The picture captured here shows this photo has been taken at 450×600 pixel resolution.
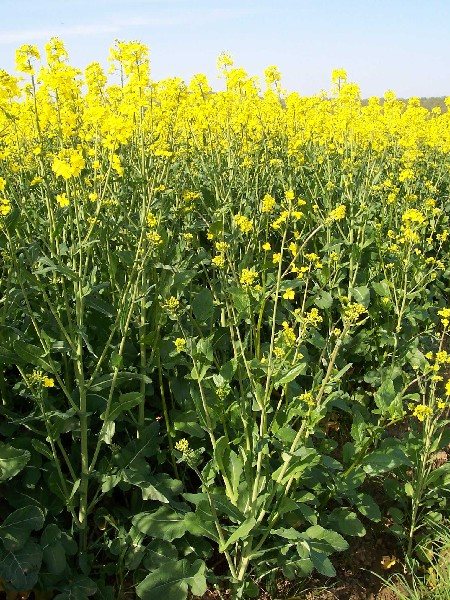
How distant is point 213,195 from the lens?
4.41 m

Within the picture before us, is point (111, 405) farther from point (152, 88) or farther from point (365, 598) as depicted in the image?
point (152, 88)

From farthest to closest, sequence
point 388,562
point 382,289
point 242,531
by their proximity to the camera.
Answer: point 382,289, point 388,562, point 242,531

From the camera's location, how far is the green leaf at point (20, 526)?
6.75 ft

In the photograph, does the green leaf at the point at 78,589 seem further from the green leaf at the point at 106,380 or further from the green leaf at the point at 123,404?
the green leaf at the point at 106,380

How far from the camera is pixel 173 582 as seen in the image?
6.95 ft

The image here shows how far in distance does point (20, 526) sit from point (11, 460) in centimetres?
25

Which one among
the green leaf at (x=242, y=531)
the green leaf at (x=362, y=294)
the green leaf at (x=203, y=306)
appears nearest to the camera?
the green leaf at (x=242, y=531)

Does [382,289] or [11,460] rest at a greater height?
[382,289]

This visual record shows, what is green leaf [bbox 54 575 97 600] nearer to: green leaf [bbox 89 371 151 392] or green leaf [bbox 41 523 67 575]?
green leaf [bbox 41 523 67 575]

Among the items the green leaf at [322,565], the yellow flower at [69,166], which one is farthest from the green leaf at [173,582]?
the yellow flower at [69,166]

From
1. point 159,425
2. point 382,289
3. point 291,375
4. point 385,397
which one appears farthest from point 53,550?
point 382,289

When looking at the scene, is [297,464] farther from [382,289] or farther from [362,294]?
[382,289]

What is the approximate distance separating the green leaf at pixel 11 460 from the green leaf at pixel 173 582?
2.08ft

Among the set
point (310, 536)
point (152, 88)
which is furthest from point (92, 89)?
point (310, 536)
